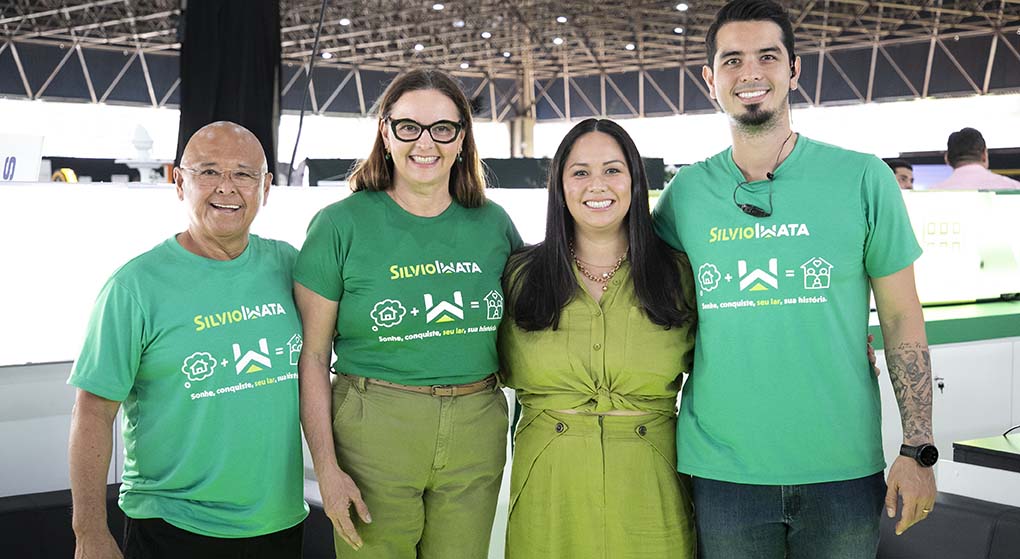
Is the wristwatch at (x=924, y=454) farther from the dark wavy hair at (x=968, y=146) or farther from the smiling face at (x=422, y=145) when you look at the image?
the dark wavy hair at (x=968, y=146)

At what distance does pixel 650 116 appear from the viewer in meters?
23.3

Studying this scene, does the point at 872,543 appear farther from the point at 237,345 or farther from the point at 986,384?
the point at 986,384

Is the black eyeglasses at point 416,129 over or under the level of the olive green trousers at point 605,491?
over

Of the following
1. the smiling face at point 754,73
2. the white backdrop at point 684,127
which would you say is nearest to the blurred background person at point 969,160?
the smiling face at point 754,73

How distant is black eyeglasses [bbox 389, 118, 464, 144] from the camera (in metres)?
2.07

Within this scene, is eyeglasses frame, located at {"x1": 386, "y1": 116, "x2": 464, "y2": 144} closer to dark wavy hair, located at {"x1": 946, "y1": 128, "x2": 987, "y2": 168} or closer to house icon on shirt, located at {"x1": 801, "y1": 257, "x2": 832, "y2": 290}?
house icon on shirt, located at {"x1": 801, "y1": 257, "x2": 832, "y2": 290}

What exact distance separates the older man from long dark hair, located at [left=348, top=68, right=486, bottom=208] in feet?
0.97

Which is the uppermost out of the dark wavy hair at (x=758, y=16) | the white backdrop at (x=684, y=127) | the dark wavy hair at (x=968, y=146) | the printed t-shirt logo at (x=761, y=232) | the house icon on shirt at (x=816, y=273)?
the white backdrop at (x=684, y=127)

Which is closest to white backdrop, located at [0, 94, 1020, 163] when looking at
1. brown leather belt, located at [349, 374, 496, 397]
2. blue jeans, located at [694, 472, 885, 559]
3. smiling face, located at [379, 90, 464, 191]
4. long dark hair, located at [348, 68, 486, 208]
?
long dark hair, located at [348, 68, 486, 208]

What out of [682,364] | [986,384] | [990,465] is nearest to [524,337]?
[682,364]

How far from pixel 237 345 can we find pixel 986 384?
122 inches

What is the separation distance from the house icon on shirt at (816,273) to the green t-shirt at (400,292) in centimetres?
64

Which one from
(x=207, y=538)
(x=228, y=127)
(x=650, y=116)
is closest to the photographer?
(x=207, y=538)

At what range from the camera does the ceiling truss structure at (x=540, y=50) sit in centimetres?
1952
